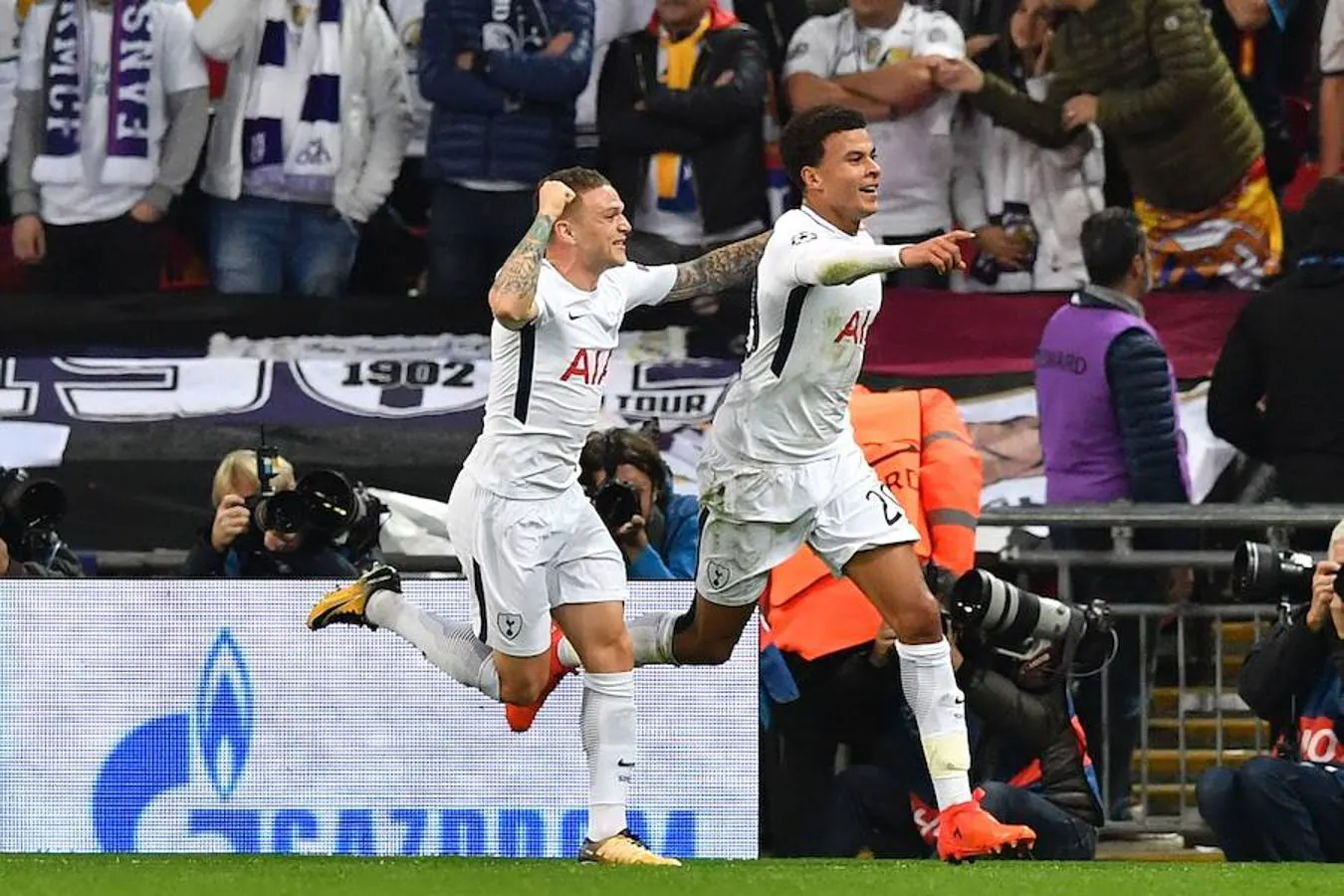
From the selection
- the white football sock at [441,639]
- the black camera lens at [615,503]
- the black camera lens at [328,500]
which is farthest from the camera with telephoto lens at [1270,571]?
the black camera lens at [328,500]

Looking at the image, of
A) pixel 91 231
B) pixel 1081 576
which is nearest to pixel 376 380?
pixel 91 231

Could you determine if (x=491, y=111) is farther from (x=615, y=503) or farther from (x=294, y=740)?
(x=294, y=740)

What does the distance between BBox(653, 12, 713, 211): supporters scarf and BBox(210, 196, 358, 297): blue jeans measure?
1.47m

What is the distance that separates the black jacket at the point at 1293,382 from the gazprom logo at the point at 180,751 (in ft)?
13.3

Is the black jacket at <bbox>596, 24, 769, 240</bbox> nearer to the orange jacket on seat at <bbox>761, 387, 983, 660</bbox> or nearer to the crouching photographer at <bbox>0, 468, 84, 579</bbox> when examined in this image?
the orange jacket on seat at <bbox>761, 387, 983, 660</bbox>

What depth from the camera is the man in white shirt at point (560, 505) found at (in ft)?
29.2

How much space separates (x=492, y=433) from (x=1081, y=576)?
268cm

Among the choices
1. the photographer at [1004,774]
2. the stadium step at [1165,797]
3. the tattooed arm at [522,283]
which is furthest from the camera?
the stadium step at [1165,797]

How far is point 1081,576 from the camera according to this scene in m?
10.7

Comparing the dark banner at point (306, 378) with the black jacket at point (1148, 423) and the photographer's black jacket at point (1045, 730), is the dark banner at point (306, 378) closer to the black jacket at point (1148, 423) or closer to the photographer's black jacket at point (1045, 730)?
the black jacket at point (1148, 423)

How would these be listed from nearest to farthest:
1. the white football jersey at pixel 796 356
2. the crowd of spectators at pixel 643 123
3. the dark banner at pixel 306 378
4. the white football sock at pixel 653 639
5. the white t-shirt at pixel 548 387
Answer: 1. the white t-shirt at pixel 548 387
2. the white football jersey at pixel 796 356
3. the white football sock at pixel 653 639
4. the dark banner at pixel 306 378
5. the crowd of spectators at pixel 643 123

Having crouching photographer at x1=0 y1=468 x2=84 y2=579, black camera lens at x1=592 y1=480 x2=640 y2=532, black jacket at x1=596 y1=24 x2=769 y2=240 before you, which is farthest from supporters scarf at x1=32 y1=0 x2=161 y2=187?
black camera lens at x1=592 y1=480 x2=640 y2=532

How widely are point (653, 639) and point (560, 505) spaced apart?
0.63 m

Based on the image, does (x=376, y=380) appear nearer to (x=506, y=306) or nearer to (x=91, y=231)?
(x=91, y=231)
